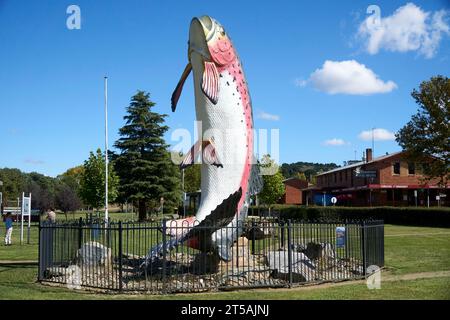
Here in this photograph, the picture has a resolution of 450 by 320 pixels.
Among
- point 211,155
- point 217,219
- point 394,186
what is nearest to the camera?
point 217,219

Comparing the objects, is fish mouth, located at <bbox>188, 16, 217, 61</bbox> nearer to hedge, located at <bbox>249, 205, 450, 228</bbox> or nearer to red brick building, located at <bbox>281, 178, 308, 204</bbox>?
hedge, located at <bbox>249, 205, 450, 228</bbox>

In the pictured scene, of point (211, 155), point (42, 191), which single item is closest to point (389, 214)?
point (211, 155)

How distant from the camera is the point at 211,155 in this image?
38.5ft

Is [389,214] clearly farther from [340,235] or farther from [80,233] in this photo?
[80,233]

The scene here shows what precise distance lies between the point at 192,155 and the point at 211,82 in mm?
1764

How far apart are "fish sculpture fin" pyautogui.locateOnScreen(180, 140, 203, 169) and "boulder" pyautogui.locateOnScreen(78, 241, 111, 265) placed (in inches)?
109

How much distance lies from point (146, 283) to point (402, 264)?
7663 mm

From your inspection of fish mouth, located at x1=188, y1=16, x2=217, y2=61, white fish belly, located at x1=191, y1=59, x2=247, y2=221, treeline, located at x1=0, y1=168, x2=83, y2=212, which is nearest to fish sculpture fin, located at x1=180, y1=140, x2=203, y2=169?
white fish belly, located at x1=191, y1=59, x2=247, y2=221

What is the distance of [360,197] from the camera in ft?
190

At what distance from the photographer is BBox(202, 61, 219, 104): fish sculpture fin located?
11.5 metres

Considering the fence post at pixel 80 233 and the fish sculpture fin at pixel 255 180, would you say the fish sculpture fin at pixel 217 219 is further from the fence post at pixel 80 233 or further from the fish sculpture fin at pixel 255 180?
the fence post at pixel 80 233

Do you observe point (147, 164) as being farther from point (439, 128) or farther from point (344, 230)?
point (344, 230)
